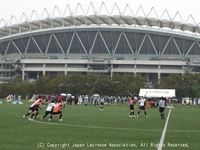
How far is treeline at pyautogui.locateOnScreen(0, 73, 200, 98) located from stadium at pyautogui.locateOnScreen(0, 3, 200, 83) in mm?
21175

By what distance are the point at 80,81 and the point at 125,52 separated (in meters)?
34.2

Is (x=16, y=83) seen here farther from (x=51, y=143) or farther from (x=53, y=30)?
(x=51, y=143)

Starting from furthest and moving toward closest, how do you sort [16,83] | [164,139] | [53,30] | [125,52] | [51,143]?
[125,52], [53,30], [16,83], [164,139], [51,143]

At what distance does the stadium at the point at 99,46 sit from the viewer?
387 feet

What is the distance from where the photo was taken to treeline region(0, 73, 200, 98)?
9169 centimetres

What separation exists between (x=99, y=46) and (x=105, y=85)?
1349 inches

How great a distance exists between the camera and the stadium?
387 ft

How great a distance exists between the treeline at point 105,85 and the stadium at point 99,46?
21.2m

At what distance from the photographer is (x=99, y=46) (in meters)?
127

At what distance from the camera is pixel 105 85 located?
9462cm

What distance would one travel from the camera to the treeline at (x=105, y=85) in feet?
301

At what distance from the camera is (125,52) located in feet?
417

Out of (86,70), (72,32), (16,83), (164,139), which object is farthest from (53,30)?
(164,139)

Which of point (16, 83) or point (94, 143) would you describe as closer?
point (94, 143)
